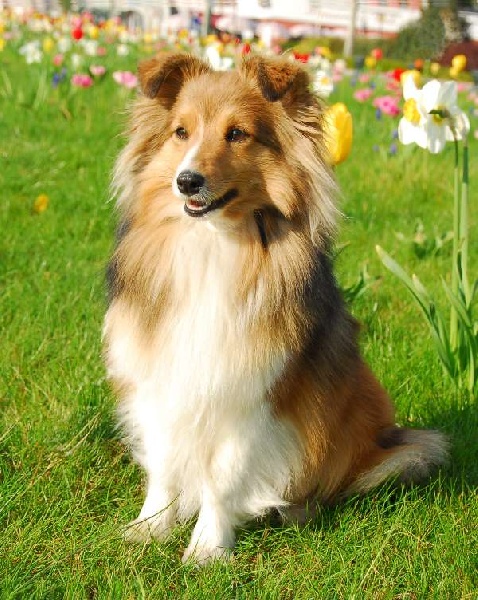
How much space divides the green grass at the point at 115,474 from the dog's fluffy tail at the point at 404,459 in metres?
0.06

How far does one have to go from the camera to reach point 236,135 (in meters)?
2.51

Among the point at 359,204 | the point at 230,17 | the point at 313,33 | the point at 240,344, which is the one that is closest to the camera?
the point at 240,344

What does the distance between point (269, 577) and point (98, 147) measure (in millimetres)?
5116

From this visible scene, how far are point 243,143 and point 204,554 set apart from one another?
1461mm

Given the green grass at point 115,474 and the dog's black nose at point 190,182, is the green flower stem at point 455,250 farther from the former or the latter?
the dog's black nose at point 190,182

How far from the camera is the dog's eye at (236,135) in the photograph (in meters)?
2.50

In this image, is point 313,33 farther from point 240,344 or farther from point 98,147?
point 240,344

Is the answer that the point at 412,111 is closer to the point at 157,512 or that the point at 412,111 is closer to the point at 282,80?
the point at 282,80

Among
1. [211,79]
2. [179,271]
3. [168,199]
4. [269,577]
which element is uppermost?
[211,79]

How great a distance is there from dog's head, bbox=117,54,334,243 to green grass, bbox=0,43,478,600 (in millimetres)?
333

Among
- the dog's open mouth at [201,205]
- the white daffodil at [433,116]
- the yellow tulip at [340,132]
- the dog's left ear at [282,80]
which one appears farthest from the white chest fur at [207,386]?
the white daffodil at [433,116]

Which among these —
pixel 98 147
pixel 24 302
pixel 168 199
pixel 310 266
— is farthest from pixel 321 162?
pixel 98 147

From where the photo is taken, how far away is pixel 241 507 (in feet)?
9.02

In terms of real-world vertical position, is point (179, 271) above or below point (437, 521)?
above
